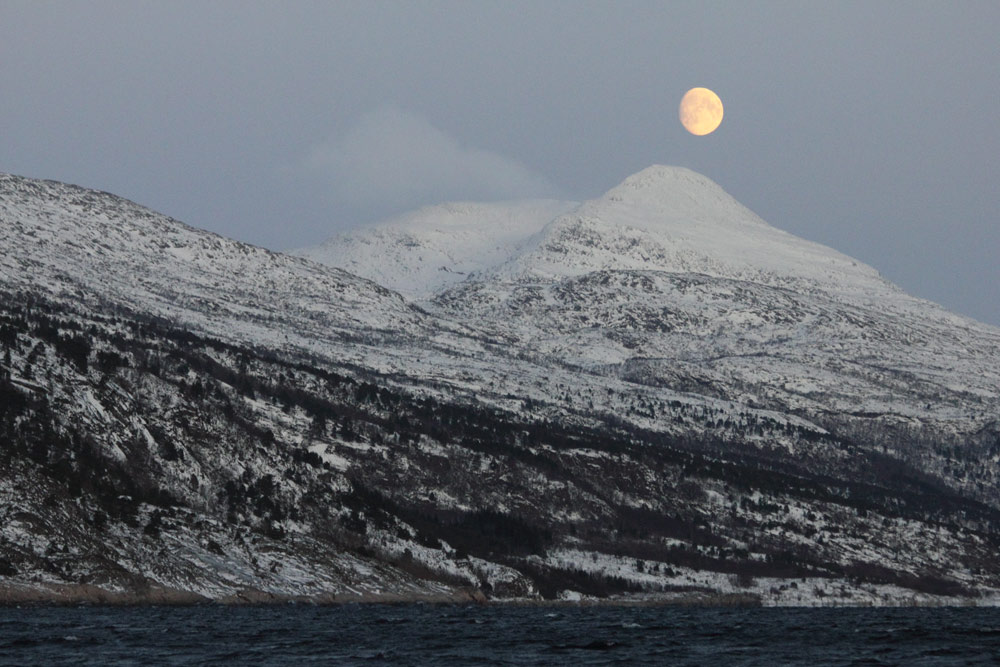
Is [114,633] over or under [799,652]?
under

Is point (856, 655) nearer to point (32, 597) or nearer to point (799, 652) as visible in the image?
point (799, 652)

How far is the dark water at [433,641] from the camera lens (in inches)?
4961

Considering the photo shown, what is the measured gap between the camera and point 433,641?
5920 inches

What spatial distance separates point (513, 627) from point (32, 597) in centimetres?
6561

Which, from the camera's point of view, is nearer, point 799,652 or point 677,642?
point 799,652

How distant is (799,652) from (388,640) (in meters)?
41.6

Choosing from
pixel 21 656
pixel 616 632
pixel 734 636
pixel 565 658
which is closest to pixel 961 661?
pixel 565 658

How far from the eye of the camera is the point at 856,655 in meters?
135

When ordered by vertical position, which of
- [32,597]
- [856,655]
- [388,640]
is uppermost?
[856,655]

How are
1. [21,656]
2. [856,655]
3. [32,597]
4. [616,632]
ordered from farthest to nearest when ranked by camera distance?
[32,597], [616,632], [856,655], [21,656]

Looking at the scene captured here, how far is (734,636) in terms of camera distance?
168m

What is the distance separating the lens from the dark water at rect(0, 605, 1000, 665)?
126 meters

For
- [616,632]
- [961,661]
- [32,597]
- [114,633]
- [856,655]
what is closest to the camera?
[961,661]

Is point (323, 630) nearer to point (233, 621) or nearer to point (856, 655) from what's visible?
point (233, 621)
